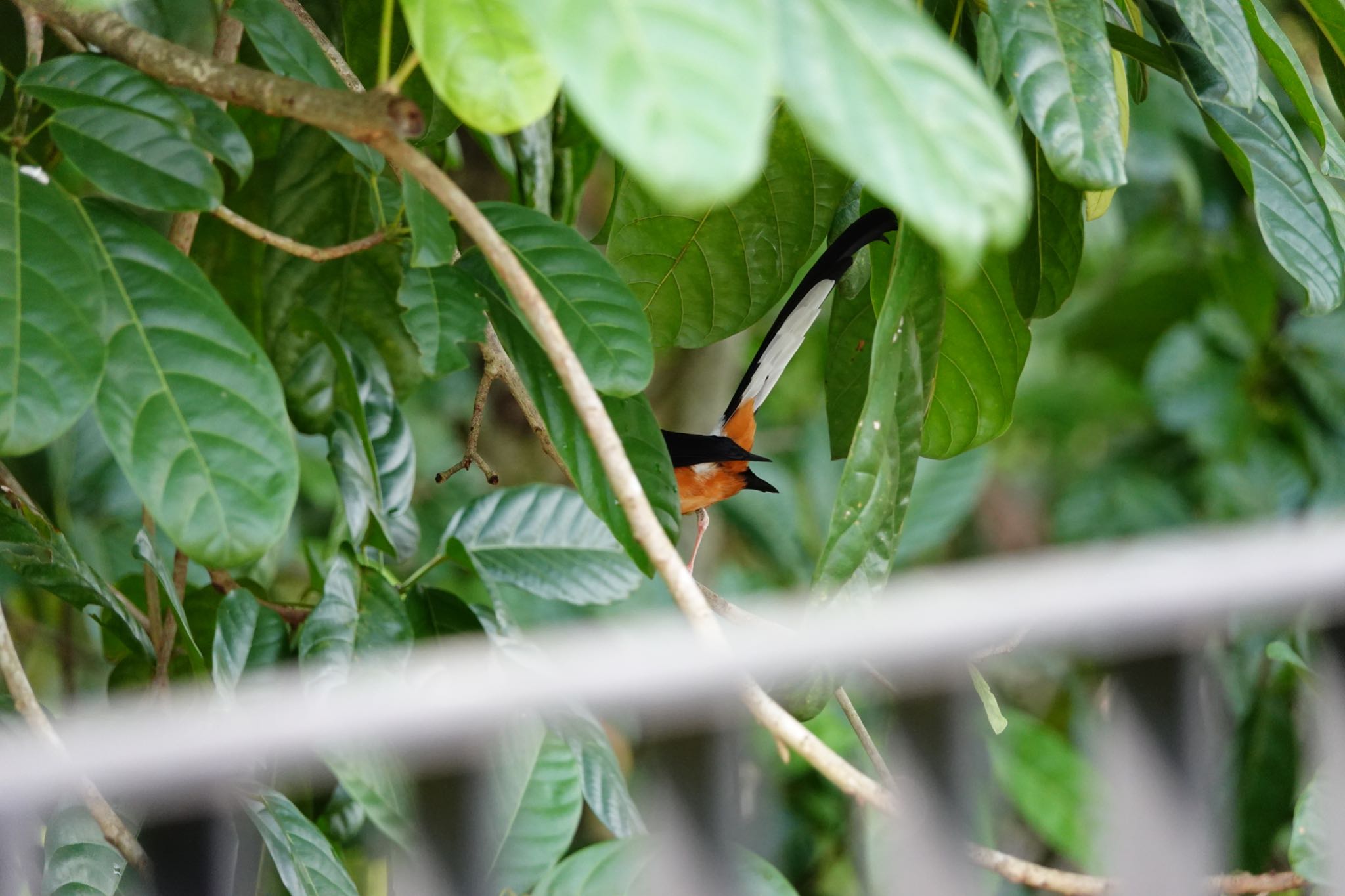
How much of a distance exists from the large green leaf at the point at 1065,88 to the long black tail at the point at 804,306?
0.23 m

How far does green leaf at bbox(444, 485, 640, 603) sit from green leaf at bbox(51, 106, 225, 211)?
0.48 m

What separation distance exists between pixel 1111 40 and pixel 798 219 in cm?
26

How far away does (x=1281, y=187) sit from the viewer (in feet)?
2.57

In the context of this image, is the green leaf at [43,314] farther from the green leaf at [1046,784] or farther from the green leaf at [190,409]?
the green leaf at [1046,784]

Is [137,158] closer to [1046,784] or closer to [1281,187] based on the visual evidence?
[1281,187]

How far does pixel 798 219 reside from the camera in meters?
0.93

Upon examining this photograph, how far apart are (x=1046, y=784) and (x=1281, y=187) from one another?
4.65 ft

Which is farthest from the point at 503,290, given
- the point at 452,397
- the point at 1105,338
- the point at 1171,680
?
the point at 1105,338

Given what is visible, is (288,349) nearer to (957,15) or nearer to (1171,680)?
(957,15)

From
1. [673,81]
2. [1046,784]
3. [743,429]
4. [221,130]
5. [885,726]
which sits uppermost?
[673,81]

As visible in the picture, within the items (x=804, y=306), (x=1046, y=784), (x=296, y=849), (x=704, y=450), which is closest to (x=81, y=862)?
(x=296, y=849)

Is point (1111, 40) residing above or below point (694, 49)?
below

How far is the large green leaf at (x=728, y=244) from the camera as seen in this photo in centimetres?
92

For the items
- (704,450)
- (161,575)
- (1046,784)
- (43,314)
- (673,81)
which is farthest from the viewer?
(1046,784)
